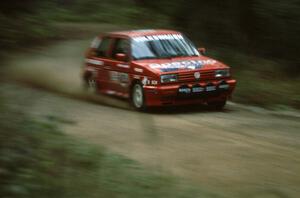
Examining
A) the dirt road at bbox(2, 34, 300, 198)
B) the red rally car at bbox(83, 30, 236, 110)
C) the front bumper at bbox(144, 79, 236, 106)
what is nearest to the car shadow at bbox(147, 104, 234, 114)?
the dirt road at bbox(2, 34, 300, 198)

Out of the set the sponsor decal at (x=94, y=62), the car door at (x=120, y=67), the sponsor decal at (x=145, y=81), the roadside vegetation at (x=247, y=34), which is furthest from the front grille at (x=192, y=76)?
the sponsor decal at (x=94, y=62)

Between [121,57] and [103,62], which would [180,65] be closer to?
[121,57]

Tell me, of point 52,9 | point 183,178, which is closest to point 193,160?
point 183,178

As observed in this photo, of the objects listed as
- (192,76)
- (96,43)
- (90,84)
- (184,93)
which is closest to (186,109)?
(184,93)

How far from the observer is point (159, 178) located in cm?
696

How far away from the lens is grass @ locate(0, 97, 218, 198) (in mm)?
5434

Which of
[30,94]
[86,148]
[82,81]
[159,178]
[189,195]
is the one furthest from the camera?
[82,81]

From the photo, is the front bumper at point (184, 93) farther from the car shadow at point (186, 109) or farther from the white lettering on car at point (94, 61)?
the white lettering on car at point (94, 61)

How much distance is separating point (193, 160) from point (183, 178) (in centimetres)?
119

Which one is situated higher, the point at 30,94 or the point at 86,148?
the point at 30,94

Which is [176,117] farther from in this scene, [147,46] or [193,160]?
[193,160]

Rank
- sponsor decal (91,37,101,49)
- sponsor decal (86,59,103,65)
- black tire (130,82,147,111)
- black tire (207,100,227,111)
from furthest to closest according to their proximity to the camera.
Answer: sponsor decal (91,37,101,49) → sponsor decal (86,59,103,65) → black tire (207,100,227,111) → black tire (130,82,147,111)

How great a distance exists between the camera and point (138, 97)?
13781 millimetres

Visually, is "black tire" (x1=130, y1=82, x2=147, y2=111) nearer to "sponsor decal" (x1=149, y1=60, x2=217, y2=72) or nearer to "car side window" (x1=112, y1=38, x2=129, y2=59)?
"sponsor decal" (x1=149, y1=60, x2=217, y2=72)
